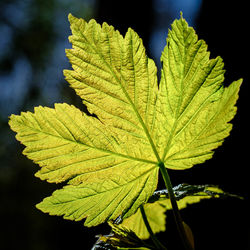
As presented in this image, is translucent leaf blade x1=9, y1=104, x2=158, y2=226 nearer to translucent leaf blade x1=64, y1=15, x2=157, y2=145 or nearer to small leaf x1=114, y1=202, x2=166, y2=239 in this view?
translucent leaf blade x1=64, y1=15, x2=157, y2=145

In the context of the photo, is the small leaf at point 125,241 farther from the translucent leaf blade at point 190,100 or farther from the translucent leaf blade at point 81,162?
the translucent leaf blade at point 190,100

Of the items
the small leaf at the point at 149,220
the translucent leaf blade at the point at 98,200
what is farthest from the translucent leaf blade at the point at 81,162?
the small leaf at the point at 149,220

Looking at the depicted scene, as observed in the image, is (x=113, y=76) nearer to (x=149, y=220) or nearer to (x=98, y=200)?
(x=98, y=200)

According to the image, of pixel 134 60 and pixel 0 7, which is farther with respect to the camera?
pixel 0 7

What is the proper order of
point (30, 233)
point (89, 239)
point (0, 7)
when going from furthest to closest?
point (0, 7) < point (30, 233) < point (89, 239)

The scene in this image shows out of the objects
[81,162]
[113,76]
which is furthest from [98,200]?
[113,76]

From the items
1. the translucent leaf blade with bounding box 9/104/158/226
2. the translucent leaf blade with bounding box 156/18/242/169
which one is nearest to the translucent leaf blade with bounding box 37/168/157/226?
the translucent leaf blade with bounding box 9/104/158/226

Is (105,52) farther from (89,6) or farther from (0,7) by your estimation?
(89,6)

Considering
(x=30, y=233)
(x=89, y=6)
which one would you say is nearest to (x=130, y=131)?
(x=30, y=233)
